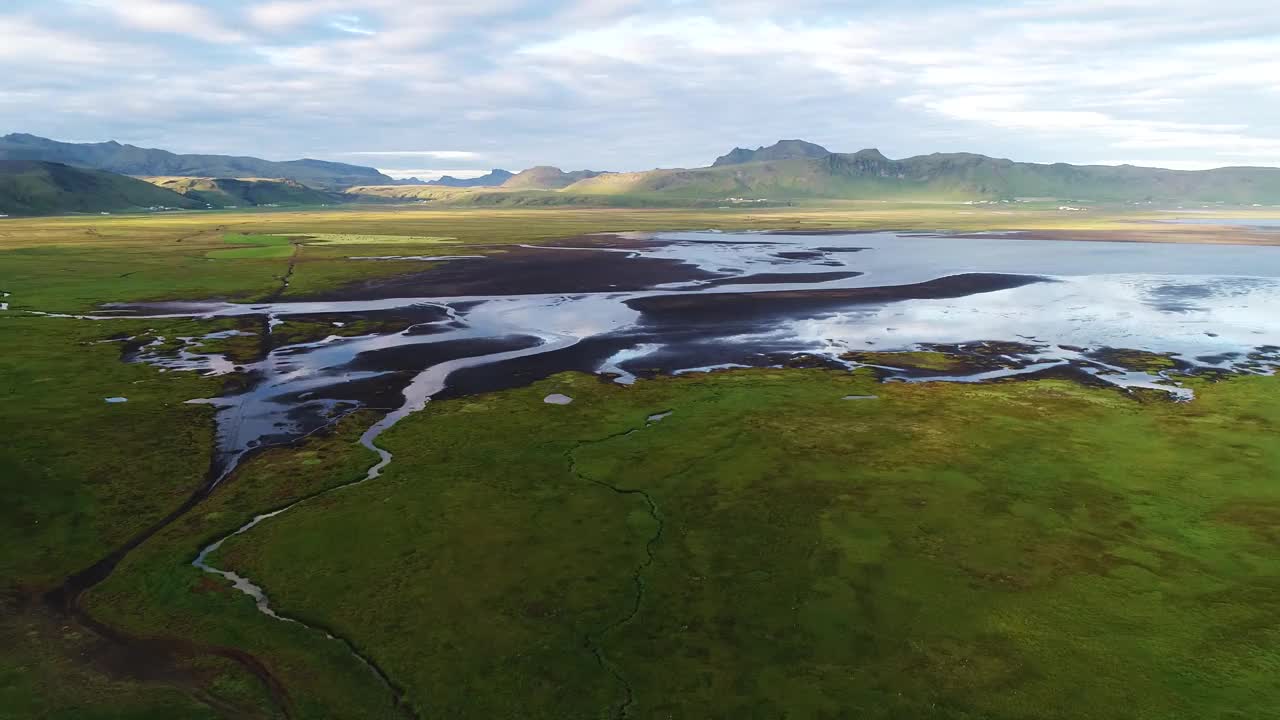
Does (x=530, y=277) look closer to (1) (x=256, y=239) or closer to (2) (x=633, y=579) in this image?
(2) (x=633, y=579)

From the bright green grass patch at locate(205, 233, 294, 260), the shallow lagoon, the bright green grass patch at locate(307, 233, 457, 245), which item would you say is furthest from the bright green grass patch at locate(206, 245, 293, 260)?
the shallow lagoon

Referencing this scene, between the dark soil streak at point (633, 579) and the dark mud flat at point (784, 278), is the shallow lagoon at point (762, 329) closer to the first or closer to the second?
the dark mud flat at point (784, 278)

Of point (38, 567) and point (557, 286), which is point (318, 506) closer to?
point (38, 567)

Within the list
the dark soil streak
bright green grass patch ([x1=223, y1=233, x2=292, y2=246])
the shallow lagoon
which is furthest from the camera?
bright green grass patch ([x1=223, y1=233, x2=292, y2=246])

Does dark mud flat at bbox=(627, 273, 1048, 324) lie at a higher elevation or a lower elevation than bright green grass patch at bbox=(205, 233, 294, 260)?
lower

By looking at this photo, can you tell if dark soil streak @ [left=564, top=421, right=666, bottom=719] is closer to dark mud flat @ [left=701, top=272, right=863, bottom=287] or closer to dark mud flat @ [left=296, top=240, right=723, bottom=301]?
dark mud flat @ [left=296, top=240, right=723, bottom=301]

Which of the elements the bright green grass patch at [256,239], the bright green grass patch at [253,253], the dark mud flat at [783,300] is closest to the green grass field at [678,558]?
the dark mud flat at [783,300]

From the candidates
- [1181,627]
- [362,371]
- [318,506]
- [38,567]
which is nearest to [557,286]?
[362,371]

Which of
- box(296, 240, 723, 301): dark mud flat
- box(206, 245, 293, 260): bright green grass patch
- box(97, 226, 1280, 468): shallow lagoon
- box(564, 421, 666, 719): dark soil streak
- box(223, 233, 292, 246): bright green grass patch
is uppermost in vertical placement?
box(223, 233, 292, 246): bright green grass patch

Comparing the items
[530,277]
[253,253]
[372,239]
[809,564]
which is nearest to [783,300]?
[530,277]
